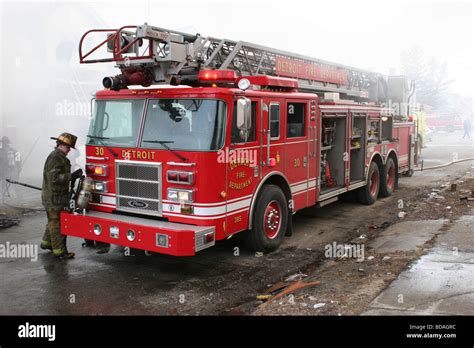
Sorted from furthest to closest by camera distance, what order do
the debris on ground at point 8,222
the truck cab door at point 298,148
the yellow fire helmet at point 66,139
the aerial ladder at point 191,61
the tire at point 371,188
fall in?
the tire at point 371,188 → the debris on ground at point 8,222 → the truck cab door at point 298,148 → the yellow fire helmet at point 66,139 → the aerial ladder at point 191,61

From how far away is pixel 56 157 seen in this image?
6309 mm

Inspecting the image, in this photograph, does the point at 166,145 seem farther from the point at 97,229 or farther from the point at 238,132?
the point at 97,229

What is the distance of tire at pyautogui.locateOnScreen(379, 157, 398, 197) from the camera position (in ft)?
34.8

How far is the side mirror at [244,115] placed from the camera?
5.54 m

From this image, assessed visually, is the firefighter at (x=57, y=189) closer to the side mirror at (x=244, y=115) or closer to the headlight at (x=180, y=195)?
the headlight at (x=180, y=195)

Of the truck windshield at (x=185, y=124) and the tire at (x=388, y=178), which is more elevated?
the truck windshield at (x=185, y=124)

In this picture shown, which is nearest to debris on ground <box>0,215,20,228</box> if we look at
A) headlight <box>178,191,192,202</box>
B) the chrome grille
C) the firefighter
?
the firefighter

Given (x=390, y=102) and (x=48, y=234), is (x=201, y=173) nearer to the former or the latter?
(x=48, y=234)

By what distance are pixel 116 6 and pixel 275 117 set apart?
61.7 feet

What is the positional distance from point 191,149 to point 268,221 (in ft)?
5.50

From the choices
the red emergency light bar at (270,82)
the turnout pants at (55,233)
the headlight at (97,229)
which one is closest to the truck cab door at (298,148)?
the red emergency light bar at (270,82)

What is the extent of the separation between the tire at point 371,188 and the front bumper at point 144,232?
17.0 ft

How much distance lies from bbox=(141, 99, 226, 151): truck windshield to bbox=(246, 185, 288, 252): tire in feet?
3.90

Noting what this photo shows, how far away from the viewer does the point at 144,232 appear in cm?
533
